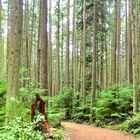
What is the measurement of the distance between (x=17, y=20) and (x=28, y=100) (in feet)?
10.1

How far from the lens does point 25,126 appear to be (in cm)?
806

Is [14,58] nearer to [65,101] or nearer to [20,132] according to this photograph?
[20,132]

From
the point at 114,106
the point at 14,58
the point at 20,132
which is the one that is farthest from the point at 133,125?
the point at 20,132

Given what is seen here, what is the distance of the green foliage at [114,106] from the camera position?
1870 cm

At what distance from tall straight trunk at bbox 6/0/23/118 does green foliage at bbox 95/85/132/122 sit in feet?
34.1

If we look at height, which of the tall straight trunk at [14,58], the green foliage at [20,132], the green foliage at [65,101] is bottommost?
the green foliage at [65,101]

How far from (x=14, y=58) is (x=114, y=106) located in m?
11.5

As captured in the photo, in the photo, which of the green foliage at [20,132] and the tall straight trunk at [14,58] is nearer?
the green foliage at [20,132]

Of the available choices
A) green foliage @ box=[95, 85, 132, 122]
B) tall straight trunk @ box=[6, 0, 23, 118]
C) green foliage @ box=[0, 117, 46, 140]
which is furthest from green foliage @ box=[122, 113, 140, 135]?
green foliage @ box=[0, 117, 46, 140]

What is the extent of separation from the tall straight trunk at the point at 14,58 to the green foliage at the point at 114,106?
10.4m

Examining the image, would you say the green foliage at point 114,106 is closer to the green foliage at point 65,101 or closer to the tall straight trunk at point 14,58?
the green foliage at point 65,101

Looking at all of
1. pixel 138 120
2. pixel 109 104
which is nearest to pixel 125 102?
pixel 109 104

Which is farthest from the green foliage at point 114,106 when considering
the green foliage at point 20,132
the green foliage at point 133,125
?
the green foliage at point 20,132

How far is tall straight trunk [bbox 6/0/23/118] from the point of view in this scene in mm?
8727
